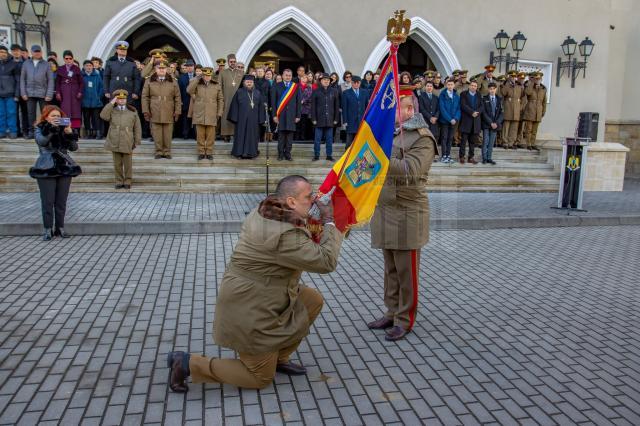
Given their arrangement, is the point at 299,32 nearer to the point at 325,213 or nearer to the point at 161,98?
the point at 161,98

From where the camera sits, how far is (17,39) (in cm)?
1562

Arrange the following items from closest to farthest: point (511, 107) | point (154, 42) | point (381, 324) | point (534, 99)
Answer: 1. point (381, 324)
2. point (511, 107)
3. point (534, 99)
4. point (154, 42)

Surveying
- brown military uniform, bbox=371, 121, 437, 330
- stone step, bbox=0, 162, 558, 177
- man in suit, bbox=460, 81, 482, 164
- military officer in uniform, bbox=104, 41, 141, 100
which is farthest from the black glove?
man in suit, bbox=460, 81, 482, 164

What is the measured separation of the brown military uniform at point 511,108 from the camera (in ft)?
53.0

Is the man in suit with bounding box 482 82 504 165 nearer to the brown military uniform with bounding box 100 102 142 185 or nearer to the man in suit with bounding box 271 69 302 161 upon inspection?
the man in suit with bounding box 271 69 302 161

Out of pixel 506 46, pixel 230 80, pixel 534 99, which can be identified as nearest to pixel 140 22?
pixel 230 80

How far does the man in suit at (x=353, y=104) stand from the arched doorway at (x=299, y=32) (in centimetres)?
388

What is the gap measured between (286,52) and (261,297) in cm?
1859

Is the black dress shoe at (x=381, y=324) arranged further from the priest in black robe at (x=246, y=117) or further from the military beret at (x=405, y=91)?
the priest in black robe at (x=246, y=117)

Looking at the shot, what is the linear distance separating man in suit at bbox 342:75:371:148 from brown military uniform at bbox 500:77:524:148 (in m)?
4.48

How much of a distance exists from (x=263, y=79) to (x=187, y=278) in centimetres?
892

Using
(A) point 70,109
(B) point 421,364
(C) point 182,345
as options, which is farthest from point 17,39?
(B) point 421,364

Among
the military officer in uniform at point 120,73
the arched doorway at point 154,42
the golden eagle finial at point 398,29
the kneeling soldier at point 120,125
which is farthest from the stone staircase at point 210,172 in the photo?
the golden eagle finial at point 398,29

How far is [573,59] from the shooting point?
68.2ft
